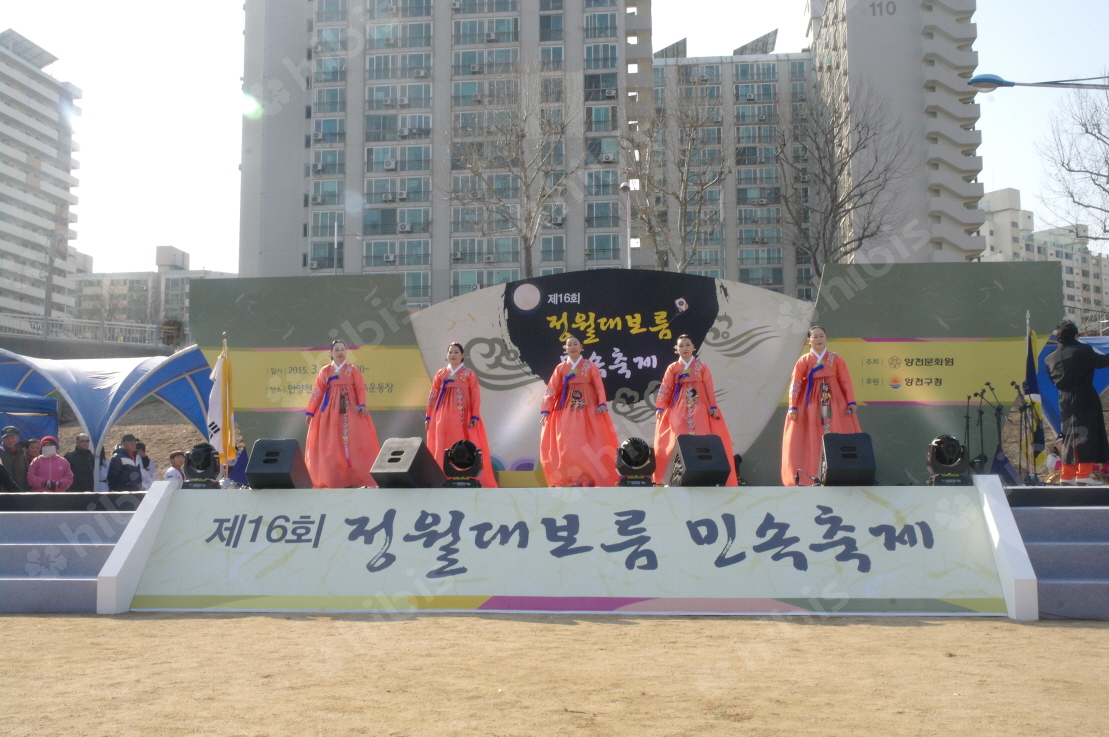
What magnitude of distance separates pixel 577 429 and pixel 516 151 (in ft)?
49.3

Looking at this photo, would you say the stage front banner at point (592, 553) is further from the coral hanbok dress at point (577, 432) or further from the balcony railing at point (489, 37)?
the balcony railing at point (489, 37)

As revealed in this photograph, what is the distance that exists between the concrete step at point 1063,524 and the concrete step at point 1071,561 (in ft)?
0.89

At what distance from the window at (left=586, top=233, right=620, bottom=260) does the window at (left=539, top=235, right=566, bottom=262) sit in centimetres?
94

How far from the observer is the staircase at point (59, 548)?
468 cm

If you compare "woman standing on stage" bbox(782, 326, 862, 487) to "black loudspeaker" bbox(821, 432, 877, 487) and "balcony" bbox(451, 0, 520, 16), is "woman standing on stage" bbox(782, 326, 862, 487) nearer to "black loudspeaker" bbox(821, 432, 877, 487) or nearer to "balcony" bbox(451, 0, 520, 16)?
"black loudspeaker" bbox(821, 432, 877, 487)

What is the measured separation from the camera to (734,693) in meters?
2.91

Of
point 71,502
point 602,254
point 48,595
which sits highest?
point 602,254

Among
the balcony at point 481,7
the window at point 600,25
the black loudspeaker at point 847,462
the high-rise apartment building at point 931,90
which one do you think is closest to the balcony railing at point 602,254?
the window at point 600,25

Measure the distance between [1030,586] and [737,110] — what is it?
39381 mm

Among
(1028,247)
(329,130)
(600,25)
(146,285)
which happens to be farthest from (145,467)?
(1028,247)

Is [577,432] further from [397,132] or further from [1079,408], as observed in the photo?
[397,132]

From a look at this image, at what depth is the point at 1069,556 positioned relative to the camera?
4539 millimetres

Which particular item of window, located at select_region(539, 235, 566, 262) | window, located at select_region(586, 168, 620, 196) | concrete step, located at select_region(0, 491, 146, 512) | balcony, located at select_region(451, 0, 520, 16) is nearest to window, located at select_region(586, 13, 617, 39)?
balcony, located at select_region(451, 0, 520, 16)

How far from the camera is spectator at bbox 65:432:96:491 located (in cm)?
831
